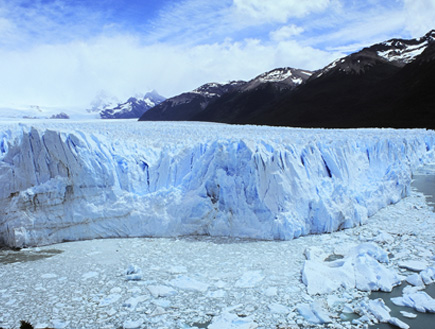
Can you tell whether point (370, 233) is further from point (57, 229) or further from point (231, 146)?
point (57, 229)

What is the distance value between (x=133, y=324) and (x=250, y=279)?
5.80ft

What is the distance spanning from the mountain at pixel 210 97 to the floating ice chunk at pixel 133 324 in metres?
55.0

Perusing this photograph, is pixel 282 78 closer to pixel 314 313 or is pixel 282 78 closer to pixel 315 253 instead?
pixel 315 253

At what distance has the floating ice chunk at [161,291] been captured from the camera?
14.9ft

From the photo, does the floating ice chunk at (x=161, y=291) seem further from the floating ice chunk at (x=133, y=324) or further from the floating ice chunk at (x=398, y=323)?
the floating ice chunk at (x=398, y=323)

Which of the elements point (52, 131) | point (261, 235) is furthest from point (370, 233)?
point (52, 131)

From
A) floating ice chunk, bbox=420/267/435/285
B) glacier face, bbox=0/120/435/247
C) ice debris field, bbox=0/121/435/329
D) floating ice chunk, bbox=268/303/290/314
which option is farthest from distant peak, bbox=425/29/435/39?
floating ice chunk, bbox=268/303/290/314

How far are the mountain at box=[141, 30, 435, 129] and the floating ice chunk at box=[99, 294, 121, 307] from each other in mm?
29517

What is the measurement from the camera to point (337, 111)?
139 feet

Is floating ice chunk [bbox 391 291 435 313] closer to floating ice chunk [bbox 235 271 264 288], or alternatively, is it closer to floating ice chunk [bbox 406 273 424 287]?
floating ice chunk [bbox 406 273 424 287]

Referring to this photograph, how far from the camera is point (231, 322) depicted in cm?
393

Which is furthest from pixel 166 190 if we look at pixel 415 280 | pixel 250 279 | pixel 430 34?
pixel 430 34

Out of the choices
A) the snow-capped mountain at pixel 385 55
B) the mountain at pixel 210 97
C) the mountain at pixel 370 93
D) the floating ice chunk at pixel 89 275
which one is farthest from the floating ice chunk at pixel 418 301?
the mountain at pixel 210 97

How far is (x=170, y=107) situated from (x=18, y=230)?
212 feet
